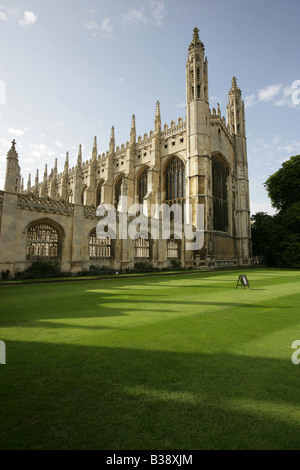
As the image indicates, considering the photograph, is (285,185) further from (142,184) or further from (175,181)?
(142,184)

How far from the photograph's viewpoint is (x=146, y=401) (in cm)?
214

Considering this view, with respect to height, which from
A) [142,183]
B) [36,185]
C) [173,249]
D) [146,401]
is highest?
[36,185]

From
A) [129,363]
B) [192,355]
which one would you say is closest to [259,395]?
[192,355]

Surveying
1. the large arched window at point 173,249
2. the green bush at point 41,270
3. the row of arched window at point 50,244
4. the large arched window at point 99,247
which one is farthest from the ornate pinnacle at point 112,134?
the green bush at point 41,270

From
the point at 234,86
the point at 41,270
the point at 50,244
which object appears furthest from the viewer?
the point at 234,86

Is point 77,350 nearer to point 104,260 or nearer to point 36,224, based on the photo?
point 36,224

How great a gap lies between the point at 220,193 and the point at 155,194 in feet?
31.7

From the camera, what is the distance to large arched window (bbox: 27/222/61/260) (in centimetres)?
1544

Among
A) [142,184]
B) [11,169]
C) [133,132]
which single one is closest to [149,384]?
[11,169]

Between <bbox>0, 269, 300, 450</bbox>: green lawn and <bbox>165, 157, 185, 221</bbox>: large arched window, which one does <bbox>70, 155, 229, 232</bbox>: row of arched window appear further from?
<bbox>0, 269, 300, 450</bbox>: green lawn

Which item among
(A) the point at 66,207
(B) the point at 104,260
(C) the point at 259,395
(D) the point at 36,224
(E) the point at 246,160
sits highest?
(E) the point at 246,160

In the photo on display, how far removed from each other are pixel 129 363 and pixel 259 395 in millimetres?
1396

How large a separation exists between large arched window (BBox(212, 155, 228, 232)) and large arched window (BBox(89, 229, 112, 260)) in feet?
59.2

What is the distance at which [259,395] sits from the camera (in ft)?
7.40
